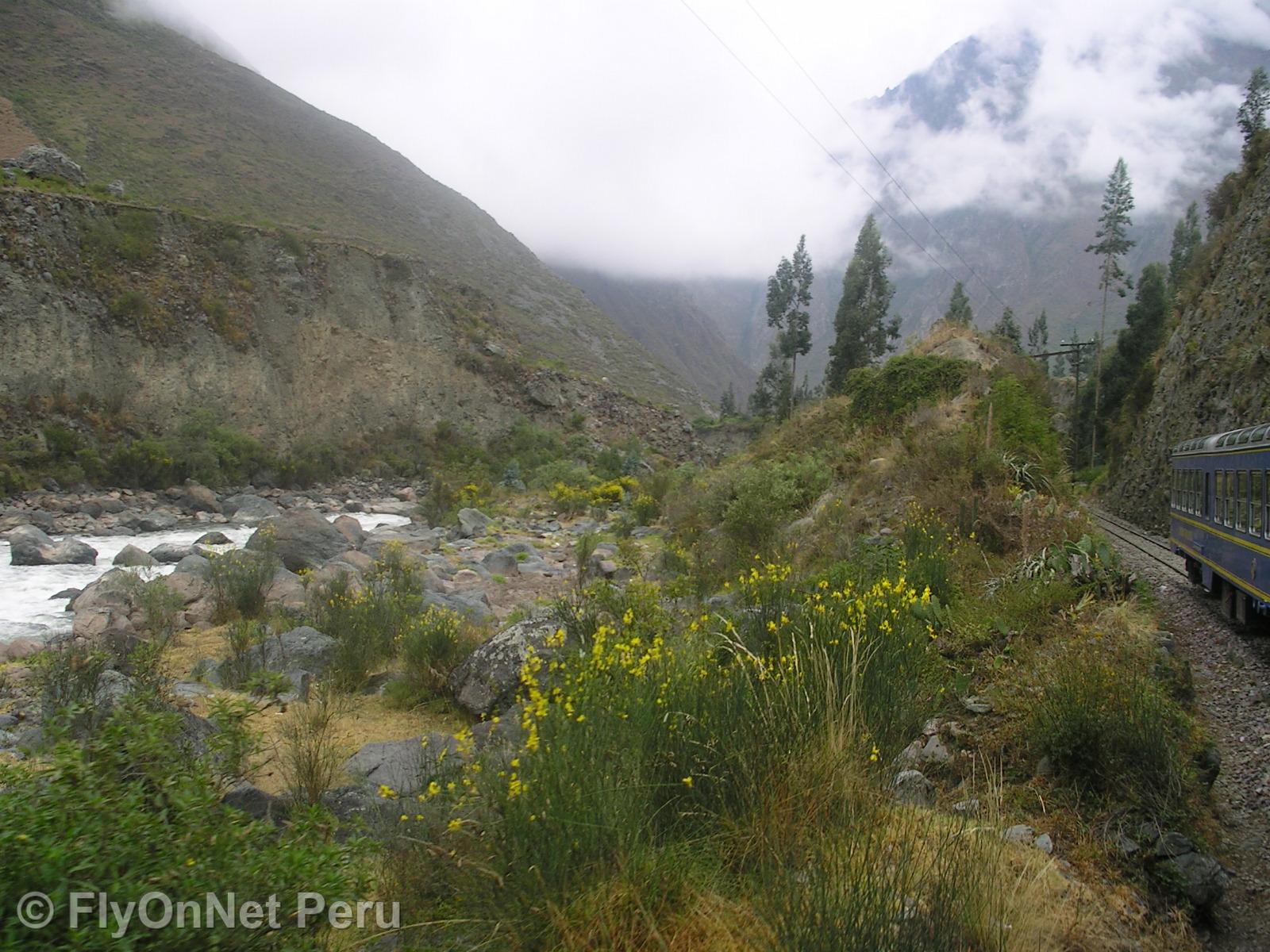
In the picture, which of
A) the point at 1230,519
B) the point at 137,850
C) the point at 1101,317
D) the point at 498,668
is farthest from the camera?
the point at 1101,317

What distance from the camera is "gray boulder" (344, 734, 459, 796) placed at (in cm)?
456

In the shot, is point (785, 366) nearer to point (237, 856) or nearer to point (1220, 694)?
point (1220, 694)

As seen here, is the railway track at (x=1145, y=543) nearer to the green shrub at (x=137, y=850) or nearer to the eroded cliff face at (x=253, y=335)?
the green shrub at (x=137, y=850)

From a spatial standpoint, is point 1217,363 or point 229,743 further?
point 1217,363

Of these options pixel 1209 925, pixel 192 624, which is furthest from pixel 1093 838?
pixel 192 624

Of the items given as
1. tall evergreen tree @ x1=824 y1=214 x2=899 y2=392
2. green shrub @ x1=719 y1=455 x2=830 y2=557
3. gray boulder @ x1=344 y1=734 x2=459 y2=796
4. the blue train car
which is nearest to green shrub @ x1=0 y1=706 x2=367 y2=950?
gray boulder @ x1=344 y1=734 x2=459 y2=796

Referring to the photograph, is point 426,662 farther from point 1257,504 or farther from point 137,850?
point 1257,504

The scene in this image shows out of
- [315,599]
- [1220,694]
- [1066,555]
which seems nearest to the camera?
[1220,694]

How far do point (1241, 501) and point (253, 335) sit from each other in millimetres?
39396

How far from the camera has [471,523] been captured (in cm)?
2323

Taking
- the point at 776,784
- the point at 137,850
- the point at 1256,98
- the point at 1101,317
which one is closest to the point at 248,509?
the point at 137,850

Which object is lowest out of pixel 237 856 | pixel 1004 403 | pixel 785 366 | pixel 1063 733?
pixel 1063 733

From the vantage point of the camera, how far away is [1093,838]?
3.92m

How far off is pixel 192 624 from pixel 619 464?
29.1 metres
